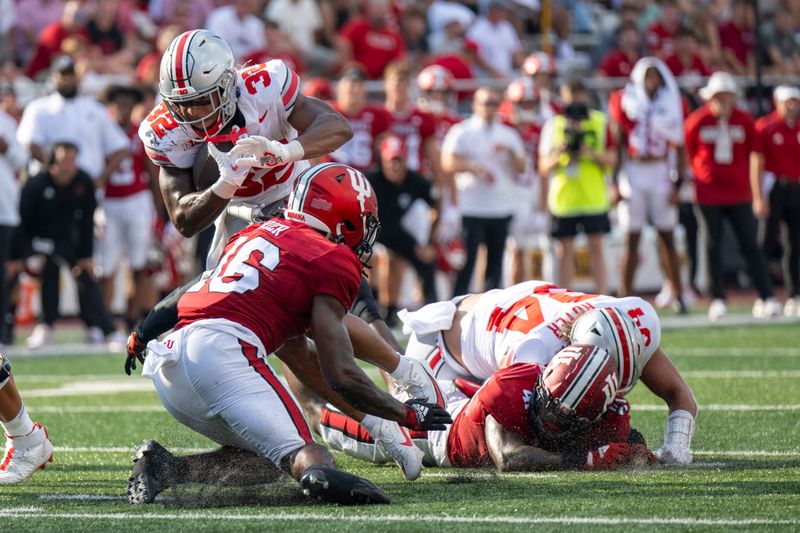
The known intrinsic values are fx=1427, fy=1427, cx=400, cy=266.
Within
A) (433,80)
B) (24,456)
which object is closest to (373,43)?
(433,80)

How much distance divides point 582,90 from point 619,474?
754cm

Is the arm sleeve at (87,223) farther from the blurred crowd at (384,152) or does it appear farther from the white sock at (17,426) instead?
the white sock at (17,426)

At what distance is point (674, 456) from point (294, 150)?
1.83 m

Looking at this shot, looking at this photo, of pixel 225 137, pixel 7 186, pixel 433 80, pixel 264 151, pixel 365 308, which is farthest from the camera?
pixel 433 80

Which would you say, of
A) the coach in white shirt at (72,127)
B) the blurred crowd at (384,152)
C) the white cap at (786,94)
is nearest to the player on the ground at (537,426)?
the blurred crowd at (384,152)

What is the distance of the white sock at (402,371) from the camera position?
5145 mm

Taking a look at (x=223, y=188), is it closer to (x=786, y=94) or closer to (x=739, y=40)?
(x=786, y=94)

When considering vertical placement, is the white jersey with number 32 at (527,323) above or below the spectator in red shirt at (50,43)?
below

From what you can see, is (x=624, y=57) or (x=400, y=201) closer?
(x=400, y=201)

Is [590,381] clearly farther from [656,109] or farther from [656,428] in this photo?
[656,109]

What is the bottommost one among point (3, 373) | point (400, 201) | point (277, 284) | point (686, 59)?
point (3, 373)

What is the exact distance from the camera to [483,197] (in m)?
12.1

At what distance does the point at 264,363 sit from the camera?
468cm

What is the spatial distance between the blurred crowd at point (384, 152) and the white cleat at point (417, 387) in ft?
17.8
